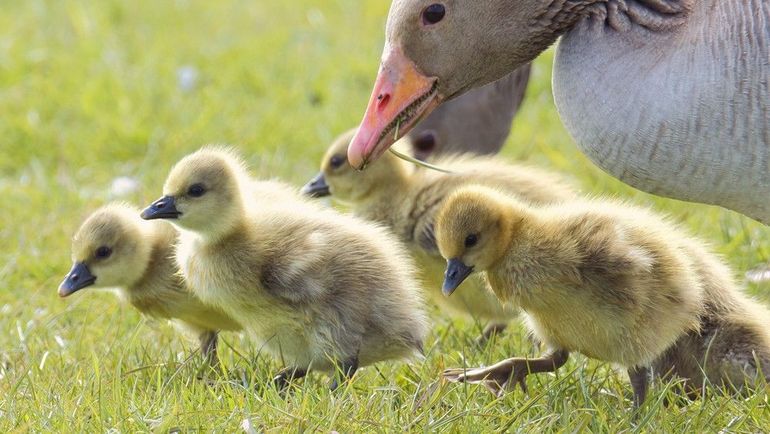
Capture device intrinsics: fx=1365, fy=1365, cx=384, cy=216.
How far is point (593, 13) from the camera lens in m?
4.69

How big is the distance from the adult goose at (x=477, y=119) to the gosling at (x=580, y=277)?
2.82 m

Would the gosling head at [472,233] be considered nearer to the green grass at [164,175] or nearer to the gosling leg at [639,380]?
the green grass at [164,175]

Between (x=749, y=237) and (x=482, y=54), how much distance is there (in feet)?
8.09

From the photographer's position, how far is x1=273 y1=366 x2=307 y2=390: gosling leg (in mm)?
4914

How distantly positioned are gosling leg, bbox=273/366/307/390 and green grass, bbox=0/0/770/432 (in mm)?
75

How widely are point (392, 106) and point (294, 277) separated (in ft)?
2.39

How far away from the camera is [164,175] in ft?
26.5

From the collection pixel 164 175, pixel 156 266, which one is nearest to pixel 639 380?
pixel 156 266

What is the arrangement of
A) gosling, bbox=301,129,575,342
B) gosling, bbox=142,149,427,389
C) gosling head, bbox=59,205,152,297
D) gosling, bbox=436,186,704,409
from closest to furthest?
gosling, bbox=436,186,704,409 < gosling, bbox=142,149,427,389 < gosling head, bbox=59,205,152,297 < gosling, bbox=301,129,575,342

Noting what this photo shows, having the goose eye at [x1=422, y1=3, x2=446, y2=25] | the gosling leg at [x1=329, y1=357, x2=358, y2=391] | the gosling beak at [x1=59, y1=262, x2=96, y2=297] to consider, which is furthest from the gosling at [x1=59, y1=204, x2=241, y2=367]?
the goose eye at [x1=422, y1=3, x2=446, y2=25]

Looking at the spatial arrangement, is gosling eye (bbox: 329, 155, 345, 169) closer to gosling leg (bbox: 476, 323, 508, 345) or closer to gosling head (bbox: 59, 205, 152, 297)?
gosling leg (bbox: 476, 323, 508, 345)

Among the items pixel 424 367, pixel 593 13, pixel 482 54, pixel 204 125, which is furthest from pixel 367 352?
pixel 204 125

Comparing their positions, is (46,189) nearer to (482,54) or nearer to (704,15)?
(482,54)

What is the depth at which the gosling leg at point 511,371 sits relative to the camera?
483 cm
